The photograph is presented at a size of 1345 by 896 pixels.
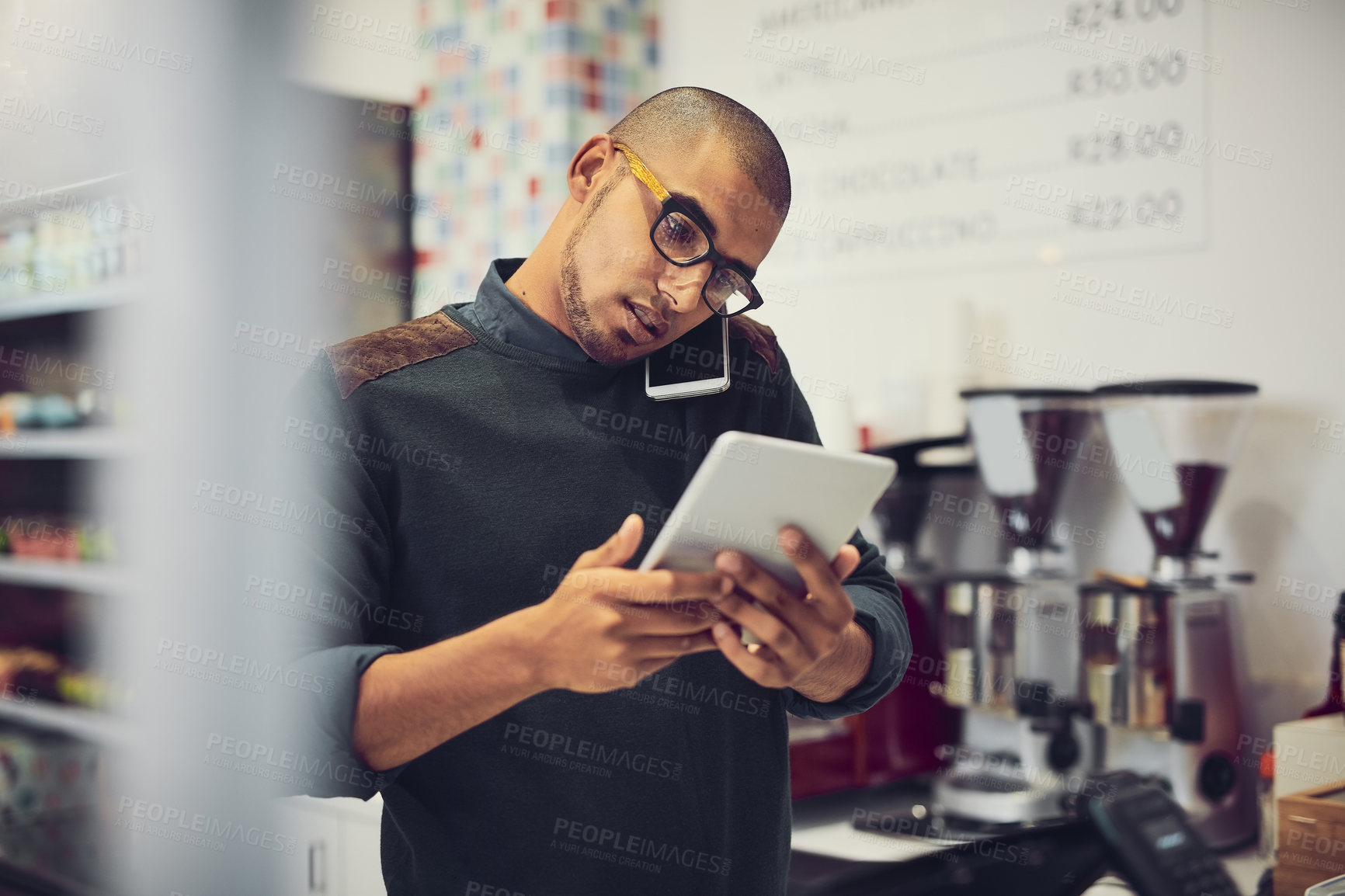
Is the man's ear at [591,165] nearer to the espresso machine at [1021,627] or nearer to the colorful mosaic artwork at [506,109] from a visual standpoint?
the espresso machine at [1021,627]

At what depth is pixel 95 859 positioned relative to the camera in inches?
31.6

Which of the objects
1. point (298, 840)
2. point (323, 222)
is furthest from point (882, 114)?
point (298, 840)

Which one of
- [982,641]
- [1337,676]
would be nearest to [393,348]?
[982,641]

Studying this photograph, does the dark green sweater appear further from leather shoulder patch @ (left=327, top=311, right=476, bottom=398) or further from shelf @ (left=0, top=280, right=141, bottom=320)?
shelf @ (left=0, top=280, right=141, bottom=320)

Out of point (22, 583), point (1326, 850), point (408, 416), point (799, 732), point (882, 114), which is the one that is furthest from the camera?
point (882, 114)

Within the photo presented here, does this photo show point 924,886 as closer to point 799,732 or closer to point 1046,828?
point 1046,828

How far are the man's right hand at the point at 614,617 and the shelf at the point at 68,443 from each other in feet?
1.03

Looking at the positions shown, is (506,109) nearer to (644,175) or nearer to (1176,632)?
(644,175)

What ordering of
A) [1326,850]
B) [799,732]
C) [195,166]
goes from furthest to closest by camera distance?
[799,732], [1326,850], [195,166]

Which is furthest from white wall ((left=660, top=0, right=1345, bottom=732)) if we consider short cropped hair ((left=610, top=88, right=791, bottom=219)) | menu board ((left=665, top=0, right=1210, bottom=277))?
short cropped hair ((left=610, top=88, right=791, bottom=219))

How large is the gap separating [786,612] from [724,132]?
485 mm

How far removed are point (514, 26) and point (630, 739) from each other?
2108 mm

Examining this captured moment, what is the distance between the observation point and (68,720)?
0.82 metres

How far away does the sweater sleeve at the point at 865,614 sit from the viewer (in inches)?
44.7
